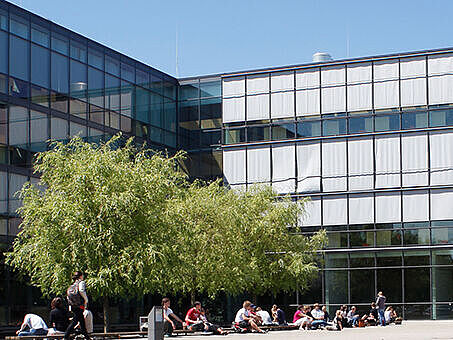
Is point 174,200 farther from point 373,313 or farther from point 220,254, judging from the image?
point 373,313

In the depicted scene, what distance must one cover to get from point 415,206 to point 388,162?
2.74 m

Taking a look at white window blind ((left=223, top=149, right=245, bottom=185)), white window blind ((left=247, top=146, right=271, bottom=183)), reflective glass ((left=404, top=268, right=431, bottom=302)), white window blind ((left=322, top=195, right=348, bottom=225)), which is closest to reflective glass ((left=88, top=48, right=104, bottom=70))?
white window blind ((left=223, top=149, right=245, bottom=185))

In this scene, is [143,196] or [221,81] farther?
[221,81]

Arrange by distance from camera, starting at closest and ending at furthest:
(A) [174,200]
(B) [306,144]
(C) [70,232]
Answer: (C) [70,232], (A) [174,200], (B) [306,144]

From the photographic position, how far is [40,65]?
39625 millimetres

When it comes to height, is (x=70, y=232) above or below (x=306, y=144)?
below

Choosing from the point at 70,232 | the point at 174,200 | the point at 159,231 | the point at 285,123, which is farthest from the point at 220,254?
the point at 285,123

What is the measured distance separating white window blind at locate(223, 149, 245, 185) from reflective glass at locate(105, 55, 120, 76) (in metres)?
7.84

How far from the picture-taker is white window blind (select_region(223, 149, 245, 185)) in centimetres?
4856

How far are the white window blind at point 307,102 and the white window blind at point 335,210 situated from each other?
492cm

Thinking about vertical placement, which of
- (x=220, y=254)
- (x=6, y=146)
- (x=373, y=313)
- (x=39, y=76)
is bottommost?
(x=373, y=313)

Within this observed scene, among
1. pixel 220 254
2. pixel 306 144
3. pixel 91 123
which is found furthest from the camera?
pixel 306 144

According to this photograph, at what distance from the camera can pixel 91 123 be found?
4312cm

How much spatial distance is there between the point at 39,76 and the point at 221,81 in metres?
13.5
